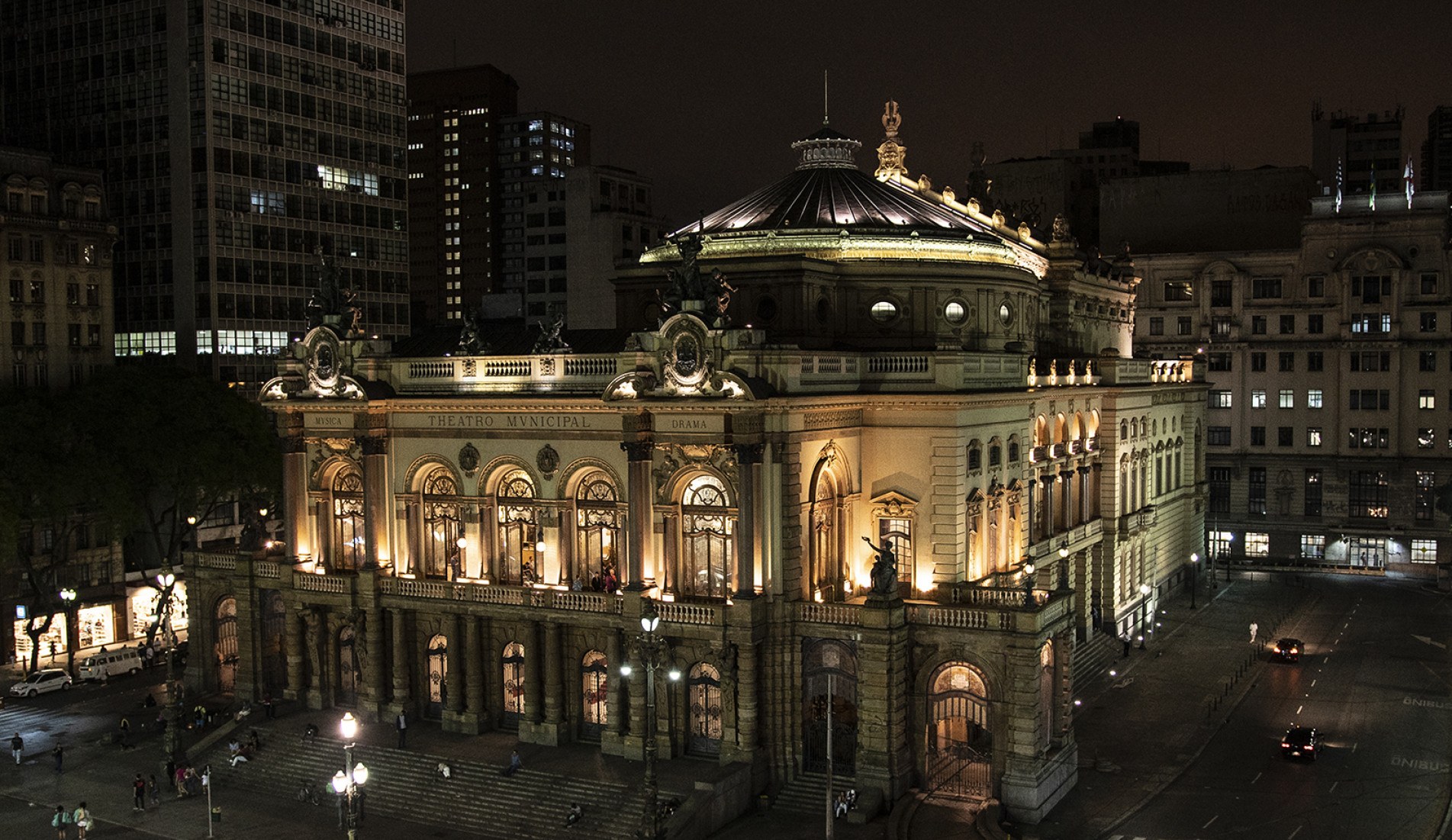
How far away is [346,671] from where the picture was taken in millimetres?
61812

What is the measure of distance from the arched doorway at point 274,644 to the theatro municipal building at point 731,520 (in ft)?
0.67

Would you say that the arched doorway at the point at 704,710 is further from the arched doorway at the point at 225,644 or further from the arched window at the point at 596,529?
the arched doorway at the point at 225,644

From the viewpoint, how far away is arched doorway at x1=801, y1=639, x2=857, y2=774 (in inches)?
2050

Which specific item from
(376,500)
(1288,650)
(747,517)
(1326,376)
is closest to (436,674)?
(376,500)

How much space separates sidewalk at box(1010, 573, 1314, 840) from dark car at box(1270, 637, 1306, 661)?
→ 93cm

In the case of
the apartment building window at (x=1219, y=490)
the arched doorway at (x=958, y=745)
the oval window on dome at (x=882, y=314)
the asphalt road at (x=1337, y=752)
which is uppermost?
the oval window on dome at (x=882, y=314)

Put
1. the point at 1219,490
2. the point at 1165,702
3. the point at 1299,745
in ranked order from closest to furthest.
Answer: the point at 1299,745 → the point at 1165,702 → the point at 1219,490

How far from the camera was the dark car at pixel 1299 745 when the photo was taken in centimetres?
5688

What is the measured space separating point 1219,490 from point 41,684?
8437cm

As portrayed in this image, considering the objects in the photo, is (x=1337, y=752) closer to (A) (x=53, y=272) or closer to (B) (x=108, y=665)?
(B) (x=108, y=665)

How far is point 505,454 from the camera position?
192 feet

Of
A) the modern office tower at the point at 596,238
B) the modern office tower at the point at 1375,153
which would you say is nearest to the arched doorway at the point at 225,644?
the modern office tower at the point at 596,238

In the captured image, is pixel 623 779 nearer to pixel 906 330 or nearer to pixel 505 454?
pixel 505 454

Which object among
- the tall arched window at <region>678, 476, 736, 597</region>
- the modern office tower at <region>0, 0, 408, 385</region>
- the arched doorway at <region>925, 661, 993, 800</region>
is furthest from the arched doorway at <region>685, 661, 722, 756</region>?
the modern office tower at <region>0, 0, 408, 385</region>
